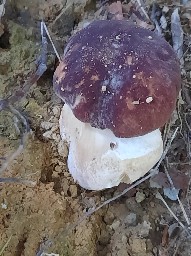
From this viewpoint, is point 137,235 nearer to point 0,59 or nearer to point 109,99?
point 109,99

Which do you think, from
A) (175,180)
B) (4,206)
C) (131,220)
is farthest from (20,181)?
(175,180)

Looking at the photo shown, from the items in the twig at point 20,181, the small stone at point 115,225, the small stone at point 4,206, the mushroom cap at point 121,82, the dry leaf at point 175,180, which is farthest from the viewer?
the dry leaf at point 175,180

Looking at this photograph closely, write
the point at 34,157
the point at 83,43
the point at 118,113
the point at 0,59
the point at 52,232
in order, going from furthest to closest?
1. the point at 0,59
2. the point at 34,157
3. the point at 52,232
4. the point at 83,43
5. the point at 118,113

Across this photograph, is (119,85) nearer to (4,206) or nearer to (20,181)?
(20,181)

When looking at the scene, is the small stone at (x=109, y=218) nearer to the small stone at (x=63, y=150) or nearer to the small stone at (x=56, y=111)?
the small stone at (x=63, y=150)

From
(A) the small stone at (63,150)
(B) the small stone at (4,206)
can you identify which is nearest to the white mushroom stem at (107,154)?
(A) the small stone at (63,150)

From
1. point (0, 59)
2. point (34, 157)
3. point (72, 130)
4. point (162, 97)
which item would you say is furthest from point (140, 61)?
point (0, 59)

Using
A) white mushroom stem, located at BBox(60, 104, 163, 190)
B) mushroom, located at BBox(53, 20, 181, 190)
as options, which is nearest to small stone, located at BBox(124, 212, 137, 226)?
white mushroom stem, located at BBox(60, 104, 163, 190)
